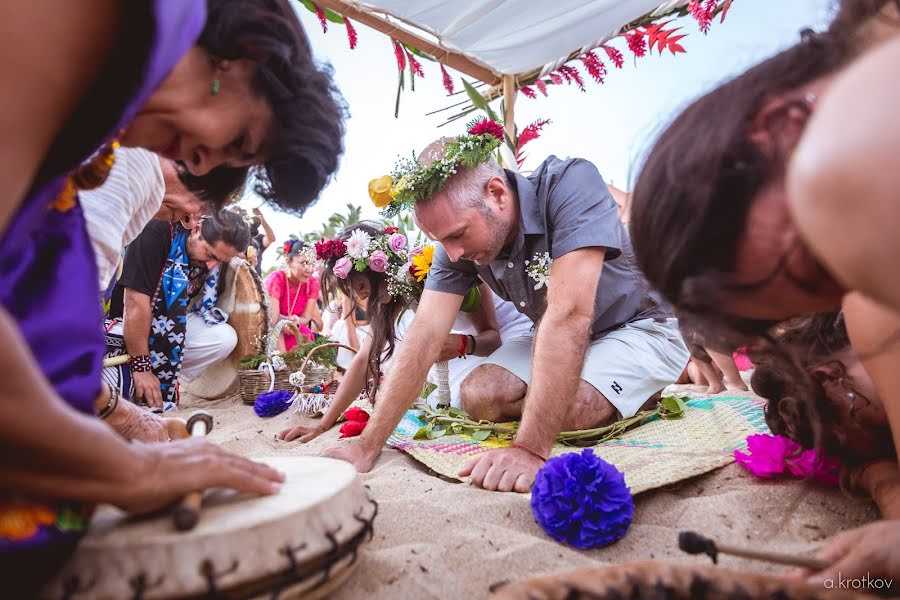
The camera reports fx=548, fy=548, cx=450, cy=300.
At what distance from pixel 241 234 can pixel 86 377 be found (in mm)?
3609

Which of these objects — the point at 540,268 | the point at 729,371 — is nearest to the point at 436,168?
the point at 540,268

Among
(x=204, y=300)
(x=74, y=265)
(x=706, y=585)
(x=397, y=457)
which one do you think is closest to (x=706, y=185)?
(x=706, y=585)

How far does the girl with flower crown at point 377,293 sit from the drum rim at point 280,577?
2026 millimetres

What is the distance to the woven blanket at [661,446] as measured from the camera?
1797 millimetres

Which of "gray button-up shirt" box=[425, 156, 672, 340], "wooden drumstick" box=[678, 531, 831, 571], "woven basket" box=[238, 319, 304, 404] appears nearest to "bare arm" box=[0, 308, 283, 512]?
"wooden drumstick" box=[678, 531, 831, 571]

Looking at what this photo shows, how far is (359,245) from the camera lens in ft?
10.9

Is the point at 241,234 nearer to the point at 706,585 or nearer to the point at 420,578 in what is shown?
the point at 420,578

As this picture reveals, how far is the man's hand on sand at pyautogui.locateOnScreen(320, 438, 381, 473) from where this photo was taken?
85.9 inches

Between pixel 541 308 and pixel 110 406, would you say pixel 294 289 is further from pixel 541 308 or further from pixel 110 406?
pixel 110 406

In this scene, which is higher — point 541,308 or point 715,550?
point 715,550

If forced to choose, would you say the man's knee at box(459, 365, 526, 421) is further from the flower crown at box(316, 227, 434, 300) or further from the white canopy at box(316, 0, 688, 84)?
the white canopy at box(316, 0, 688, 84)

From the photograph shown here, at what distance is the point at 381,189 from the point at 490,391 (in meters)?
1.21

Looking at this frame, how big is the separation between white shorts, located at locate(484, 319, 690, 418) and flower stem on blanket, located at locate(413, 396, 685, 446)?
103mm

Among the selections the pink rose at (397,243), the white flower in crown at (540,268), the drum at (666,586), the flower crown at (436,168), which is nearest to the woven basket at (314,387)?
the pink rose at (397,243)
